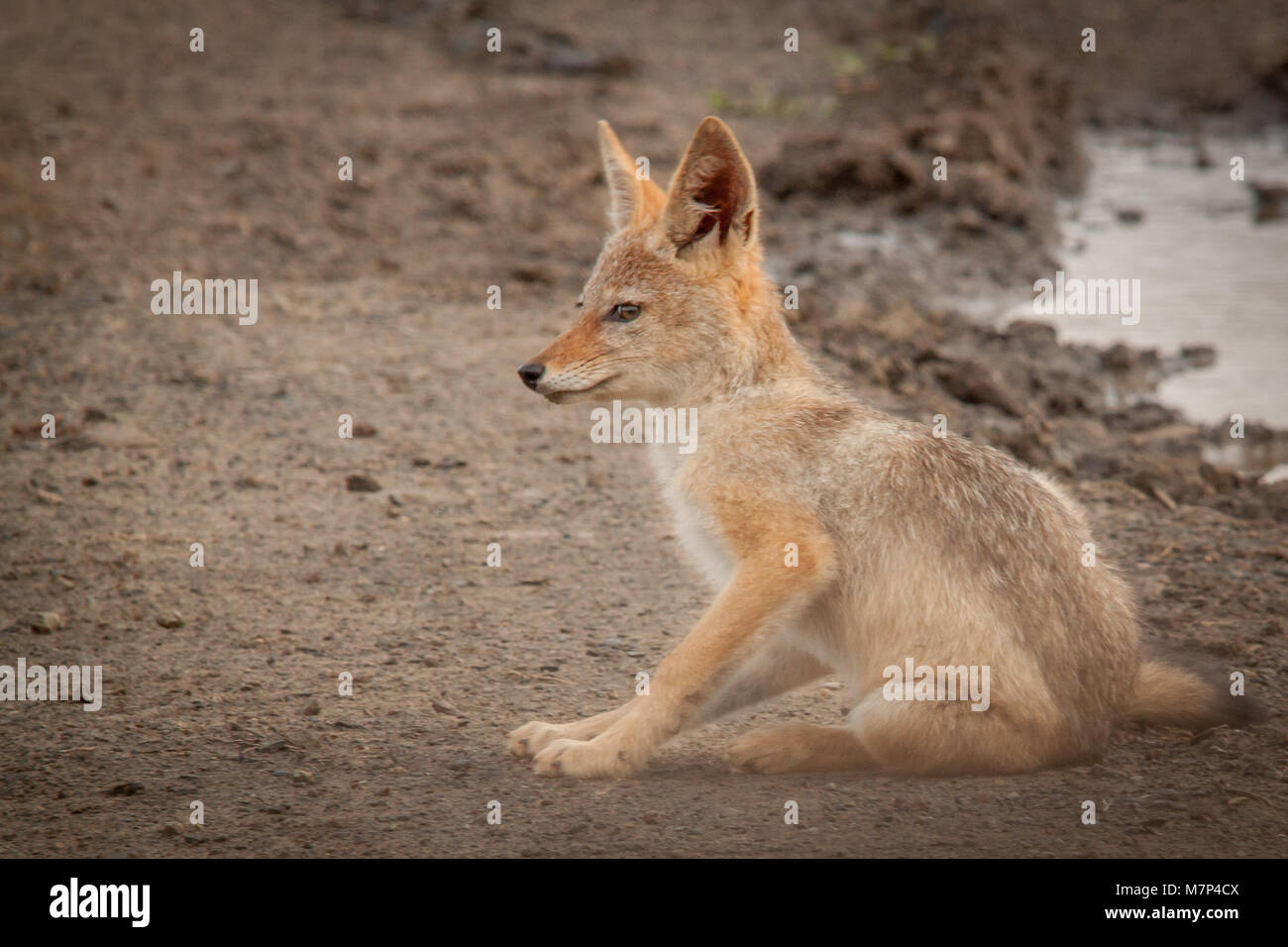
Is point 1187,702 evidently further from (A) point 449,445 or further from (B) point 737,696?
(A) point 449,445

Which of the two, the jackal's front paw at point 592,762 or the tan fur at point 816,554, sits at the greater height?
the tan fur at point 816,554

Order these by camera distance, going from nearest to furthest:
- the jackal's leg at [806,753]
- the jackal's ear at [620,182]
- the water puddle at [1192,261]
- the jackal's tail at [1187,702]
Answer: the jackal's leg at [806,753]
the jackal's tail at [1187,702]
the jackal's ear at [620,182]
the water puddle at [1192,261]

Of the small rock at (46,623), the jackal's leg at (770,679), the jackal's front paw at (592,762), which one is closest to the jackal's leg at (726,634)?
the jackal's front paw at (592,762)

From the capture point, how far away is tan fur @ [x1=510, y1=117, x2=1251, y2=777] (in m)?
4.97

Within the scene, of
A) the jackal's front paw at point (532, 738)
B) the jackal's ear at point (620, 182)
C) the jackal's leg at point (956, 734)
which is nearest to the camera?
the jackal's leg at point (956, 734)

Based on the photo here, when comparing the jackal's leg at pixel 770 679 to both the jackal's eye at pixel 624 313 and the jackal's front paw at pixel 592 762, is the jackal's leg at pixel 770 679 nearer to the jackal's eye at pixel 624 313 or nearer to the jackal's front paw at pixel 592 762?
the jackal's front paw at pixel 592 762

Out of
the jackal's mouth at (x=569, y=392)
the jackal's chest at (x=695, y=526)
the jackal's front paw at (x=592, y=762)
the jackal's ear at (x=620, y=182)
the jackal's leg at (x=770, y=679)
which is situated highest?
the jackal's ear at (x=620, y=182)

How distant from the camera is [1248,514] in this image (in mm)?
8125

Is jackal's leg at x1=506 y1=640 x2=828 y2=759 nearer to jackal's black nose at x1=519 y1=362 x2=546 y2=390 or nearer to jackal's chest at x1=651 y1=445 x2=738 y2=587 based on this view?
jackal's chest at x1=651 y1=445 x2=738 y2=587

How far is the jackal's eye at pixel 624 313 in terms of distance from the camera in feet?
18.3

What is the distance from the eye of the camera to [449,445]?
8.87 m

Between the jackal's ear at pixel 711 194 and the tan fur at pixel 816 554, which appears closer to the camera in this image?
the tan fur at pixel 816 554

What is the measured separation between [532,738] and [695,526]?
0.97m
